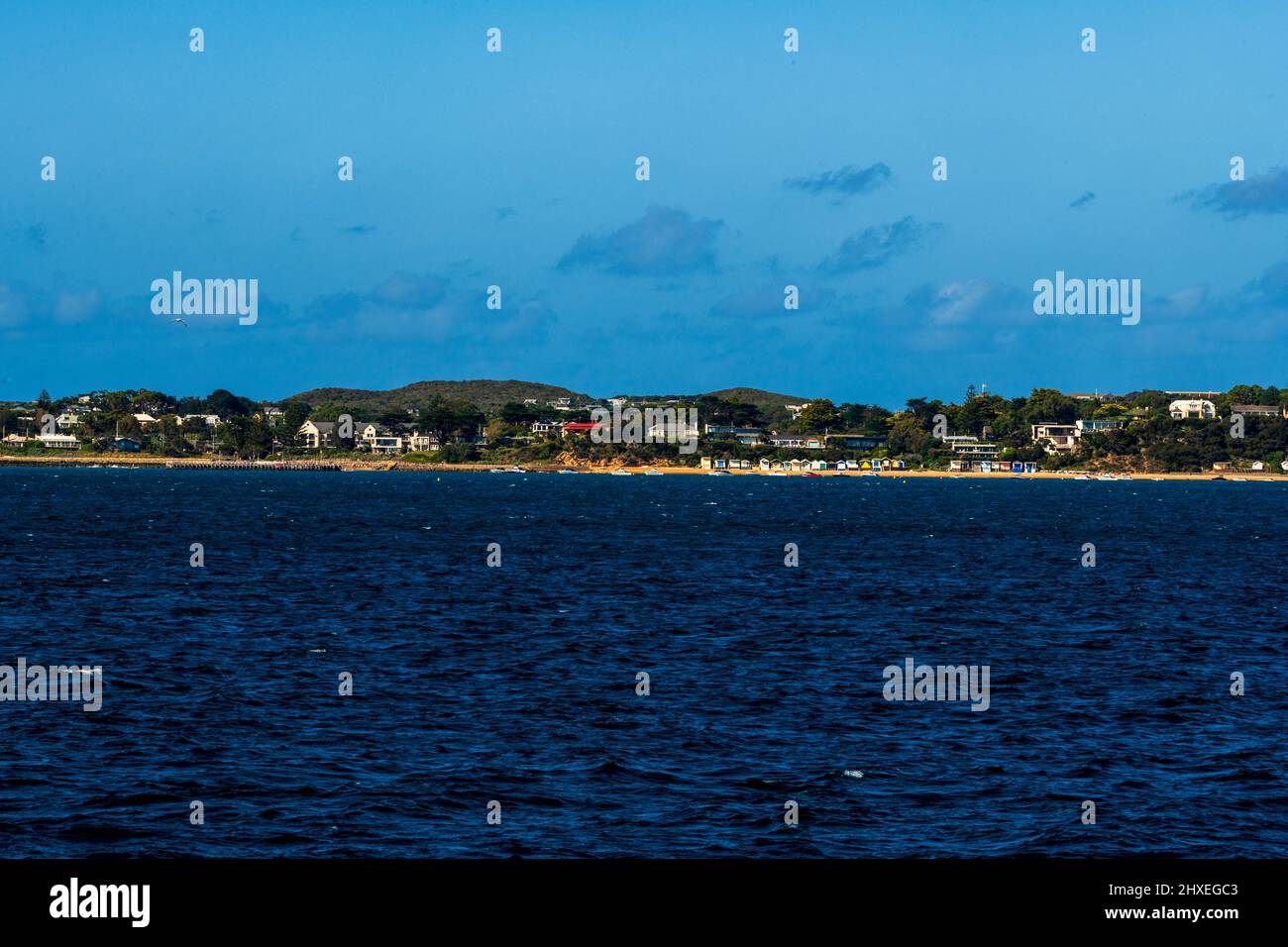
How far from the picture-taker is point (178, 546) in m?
98.8

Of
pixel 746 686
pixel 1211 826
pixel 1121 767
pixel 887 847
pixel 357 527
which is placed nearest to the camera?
pixel 887 847

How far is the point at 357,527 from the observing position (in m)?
125

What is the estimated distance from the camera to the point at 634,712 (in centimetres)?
3612

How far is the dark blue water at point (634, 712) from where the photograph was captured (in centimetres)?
2512

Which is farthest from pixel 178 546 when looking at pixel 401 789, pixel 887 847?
pixel 887 847

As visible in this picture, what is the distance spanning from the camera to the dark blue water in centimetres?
2512

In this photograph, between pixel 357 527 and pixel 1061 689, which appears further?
pixel 357 527

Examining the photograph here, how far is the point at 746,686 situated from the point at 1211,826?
54.3ft
